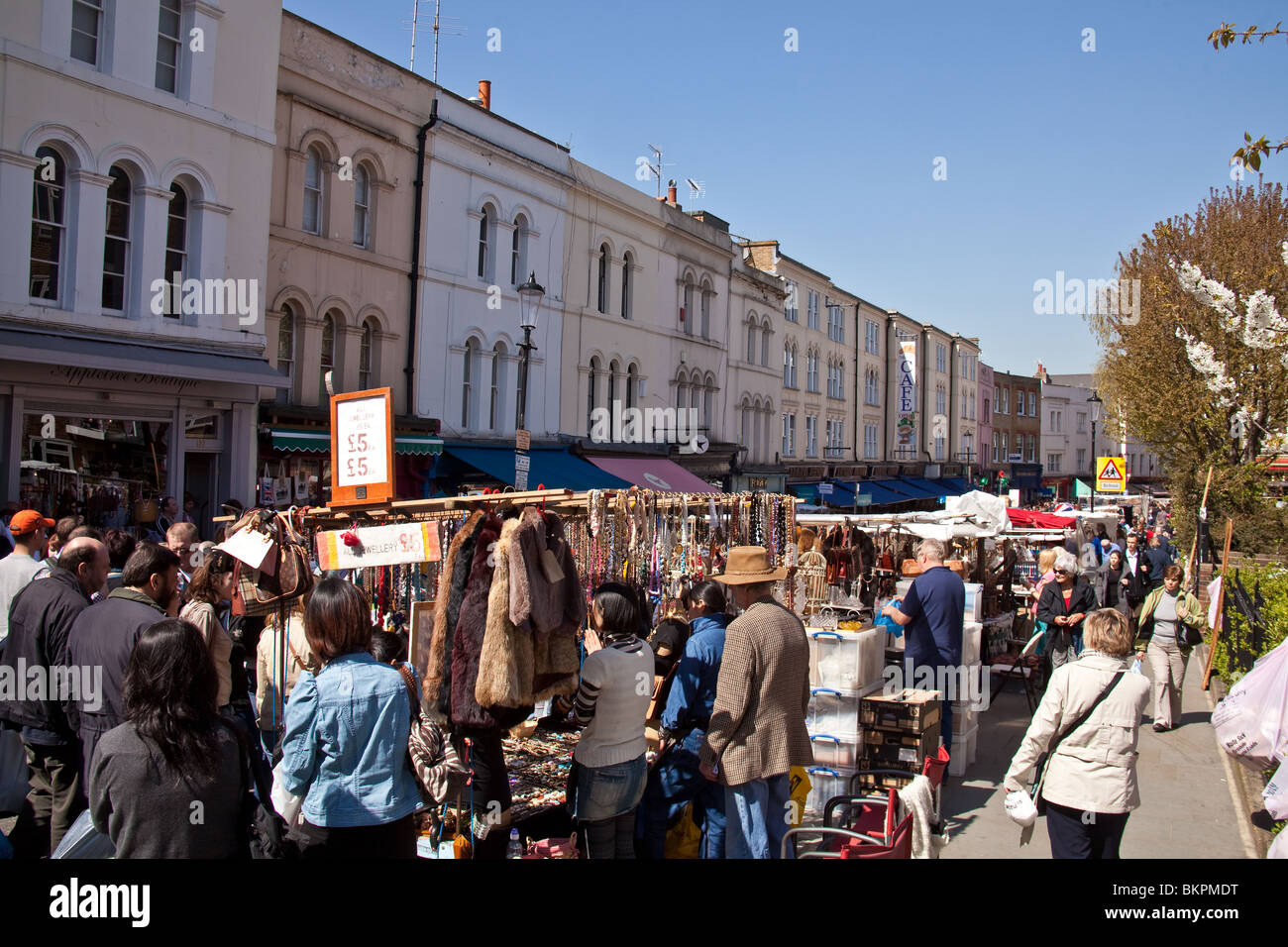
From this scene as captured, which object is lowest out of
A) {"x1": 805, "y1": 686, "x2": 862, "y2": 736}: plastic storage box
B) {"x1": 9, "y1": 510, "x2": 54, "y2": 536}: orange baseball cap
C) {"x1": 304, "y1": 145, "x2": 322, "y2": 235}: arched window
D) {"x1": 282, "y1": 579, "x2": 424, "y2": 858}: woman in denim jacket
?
{"x1": 805, "y1": 686, "x2": 862, "y2": 736}: plastic storage box

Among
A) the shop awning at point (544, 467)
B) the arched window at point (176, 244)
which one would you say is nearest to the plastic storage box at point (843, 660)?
the shop awning at point (544, 467)

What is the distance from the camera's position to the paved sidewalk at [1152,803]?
6508 mm

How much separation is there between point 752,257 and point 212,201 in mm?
23381

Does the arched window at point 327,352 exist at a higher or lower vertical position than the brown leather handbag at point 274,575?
higher

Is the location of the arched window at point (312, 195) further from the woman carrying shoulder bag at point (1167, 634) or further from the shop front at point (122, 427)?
the woman carrying shoulder bag at point (1167, 634)

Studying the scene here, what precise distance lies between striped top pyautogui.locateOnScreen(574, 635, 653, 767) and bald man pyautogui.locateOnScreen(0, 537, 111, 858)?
111 inches

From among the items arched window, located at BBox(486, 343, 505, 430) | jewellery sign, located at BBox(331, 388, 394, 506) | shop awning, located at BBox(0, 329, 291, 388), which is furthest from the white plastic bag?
arched window, located at BBox(486, 343, 505, 430)

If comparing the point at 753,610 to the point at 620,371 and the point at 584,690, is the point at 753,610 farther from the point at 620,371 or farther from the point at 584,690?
the point at 620,371

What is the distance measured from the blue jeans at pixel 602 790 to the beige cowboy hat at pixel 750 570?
1.24m

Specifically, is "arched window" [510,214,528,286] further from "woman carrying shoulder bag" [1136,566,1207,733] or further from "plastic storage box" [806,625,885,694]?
"plastic storage box" [806,625,885,694]

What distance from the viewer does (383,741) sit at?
3.64 m

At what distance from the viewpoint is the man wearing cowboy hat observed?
196 inches

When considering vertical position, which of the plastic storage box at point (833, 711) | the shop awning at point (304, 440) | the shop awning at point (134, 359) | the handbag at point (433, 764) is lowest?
the plastic storage box at point (833, 711)

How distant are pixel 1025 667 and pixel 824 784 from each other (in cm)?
629
